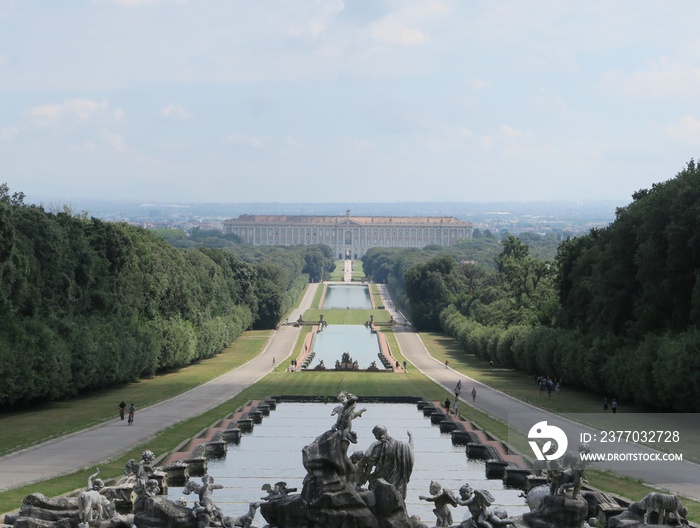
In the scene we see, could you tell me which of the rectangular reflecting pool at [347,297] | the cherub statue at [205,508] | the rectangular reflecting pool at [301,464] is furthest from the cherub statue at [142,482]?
the rectangular reflecting pool at [347,297]

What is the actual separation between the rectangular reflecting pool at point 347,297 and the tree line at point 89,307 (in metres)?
50.5

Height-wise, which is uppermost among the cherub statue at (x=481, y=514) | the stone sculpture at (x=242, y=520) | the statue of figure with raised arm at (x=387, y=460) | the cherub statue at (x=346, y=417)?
the cherub statue at (x=346, y=417)

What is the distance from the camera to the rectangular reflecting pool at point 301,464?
28.2 metres

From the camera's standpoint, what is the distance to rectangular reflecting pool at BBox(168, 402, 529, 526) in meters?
28.2

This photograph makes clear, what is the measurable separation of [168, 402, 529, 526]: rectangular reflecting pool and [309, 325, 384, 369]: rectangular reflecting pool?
31.6m

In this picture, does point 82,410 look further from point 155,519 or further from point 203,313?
point 203,313

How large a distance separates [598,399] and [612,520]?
32.2 metres

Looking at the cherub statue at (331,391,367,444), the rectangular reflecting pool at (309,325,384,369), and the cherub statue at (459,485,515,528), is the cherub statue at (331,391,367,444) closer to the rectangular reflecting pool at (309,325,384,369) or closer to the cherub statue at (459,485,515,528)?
the cherub statue at (459,485,515,528)

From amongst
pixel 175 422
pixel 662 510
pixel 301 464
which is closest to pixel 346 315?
pixel 175 422

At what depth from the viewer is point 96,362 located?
57688 millimetres

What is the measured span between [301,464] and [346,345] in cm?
6323

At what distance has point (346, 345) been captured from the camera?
97562 mm

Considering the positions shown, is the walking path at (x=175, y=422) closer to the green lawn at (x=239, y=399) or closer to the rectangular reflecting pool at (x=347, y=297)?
the green lawn at (x=239, y=399)

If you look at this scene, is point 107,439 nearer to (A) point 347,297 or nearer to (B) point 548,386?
(B) point 548,386
